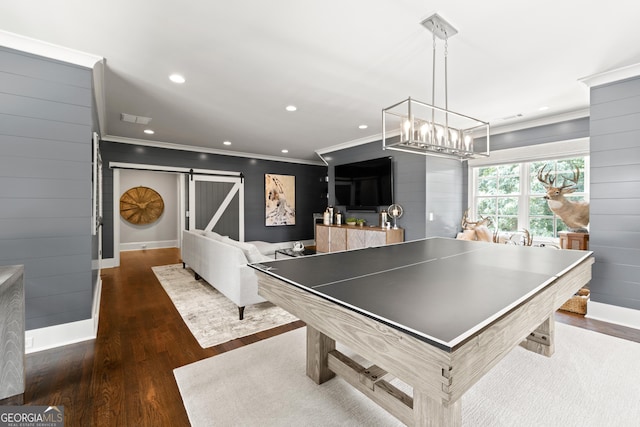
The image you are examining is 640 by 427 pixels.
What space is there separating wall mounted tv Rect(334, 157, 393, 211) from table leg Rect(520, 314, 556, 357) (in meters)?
3.33

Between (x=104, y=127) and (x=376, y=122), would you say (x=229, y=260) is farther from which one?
(x=104, y=127)

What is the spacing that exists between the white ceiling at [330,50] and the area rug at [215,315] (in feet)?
8.20

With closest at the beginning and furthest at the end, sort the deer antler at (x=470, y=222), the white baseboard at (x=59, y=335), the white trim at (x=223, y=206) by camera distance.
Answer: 1. the white baseboard at (x=59, y=335)
2. the deer antler at (x=470, y=222)
3. the white trim at (x=223, y=206)

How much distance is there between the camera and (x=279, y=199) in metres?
7.76

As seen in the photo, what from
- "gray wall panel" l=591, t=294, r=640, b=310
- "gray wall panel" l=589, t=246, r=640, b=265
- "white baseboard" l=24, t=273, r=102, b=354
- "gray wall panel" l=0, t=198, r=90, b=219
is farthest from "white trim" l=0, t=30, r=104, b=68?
"gray wall panel" l=591, t=294, r=640, b=310

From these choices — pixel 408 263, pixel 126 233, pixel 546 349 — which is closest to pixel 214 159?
pixel 126 233

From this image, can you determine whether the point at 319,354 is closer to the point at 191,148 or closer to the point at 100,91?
the point at 100,91

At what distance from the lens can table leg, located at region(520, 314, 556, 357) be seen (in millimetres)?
2309

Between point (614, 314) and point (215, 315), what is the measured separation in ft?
13.7

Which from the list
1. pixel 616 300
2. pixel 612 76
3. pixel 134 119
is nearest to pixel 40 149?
pixel 134 119

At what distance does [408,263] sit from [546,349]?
1426mm

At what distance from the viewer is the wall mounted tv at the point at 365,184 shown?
5.48 m

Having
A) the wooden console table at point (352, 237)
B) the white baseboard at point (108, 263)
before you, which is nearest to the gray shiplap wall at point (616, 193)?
the wooden console table at point (352, 237)

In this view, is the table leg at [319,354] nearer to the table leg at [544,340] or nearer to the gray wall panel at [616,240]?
the table leg at [544,340]
